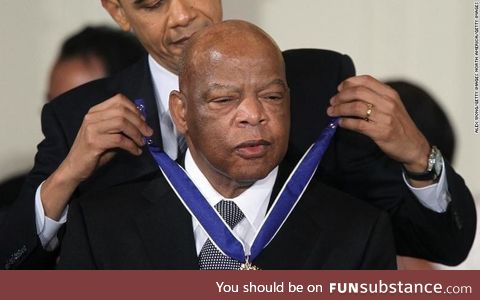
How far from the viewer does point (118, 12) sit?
271 centimetres

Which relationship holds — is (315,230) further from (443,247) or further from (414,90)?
(414,90)

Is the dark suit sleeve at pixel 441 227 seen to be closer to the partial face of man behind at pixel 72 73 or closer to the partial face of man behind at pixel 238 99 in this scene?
the partial face of man behind at pixel 238 99

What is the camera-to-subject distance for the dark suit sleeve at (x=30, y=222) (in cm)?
257

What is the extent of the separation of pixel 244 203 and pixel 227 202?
31mm

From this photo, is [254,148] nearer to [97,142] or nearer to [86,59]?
[97,142]

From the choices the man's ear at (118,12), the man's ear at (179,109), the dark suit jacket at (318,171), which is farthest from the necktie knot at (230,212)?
the man's ear at (118,12)

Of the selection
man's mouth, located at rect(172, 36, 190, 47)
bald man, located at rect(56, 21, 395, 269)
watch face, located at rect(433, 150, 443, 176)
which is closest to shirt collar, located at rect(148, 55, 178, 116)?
man's mouth, located at rect(172, 36, 190, 47)

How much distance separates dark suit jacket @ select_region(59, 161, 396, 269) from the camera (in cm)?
225

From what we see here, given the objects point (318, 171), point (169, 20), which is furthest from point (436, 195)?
point (169, 20)

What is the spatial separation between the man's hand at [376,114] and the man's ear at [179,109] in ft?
1.04

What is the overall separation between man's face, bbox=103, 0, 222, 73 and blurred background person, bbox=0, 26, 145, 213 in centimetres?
72

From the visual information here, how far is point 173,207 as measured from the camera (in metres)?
2.30

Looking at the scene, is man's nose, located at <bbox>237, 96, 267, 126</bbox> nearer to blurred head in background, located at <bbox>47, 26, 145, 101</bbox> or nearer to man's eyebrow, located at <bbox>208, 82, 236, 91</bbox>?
man's eyebrow, located at <bbox>208, 82, 236, 91</bbox>

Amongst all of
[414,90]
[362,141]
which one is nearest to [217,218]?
[362,141]
